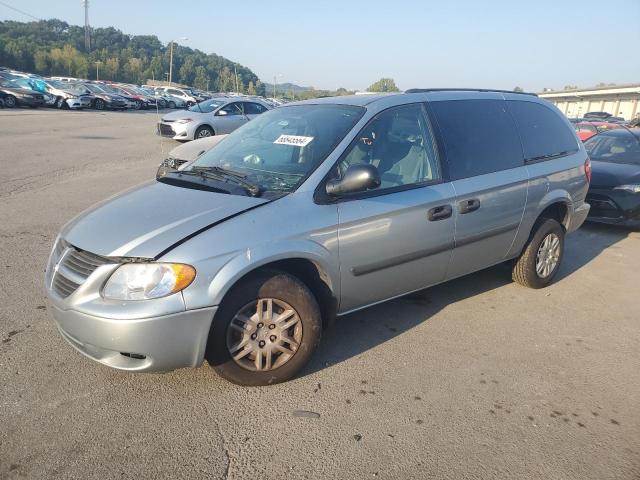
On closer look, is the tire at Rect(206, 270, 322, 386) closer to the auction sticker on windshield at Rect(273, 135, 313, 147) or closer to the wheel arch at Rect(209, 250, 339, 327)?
the wheel arch at Rect(209, 250, 339, 327)

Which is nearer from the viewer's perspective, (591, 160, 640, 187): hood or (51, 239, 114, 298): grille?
(51, 239, 114, 298): grille

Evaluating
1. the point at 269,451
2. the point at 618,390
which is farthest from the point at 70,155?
the point at 618,390

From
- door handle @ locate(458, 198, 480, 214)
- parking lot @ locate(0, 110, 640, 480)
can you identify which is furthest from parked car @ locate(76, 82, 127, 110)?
door handle @ locate(458, 198, 480, 214)

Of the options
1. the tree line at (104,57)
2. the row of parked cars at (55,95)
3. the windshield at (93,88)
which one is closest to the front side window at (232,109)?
the row of parked cars at (55,95)

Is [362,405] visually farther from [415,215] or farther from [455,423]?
[415,215]

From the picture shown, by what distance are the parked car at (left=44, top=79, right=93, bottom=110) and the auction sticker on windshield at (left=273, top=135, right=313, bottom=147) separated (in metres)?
30.1

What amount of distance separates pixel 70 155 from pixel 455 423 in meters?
11.7

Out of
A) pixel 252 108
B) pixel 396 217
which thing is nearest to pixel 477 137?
pixel 396 217

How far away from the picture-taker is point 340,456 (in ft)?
8.13

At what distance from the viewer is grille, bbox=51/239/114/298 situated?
→ 271cm

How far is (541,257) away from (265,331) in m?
3.16

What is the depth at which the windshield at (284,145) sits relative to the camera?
3.30 m

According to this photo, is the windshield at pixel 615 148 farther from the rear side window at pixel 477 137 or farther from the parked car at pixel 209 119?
the parked car at pixel 209 119

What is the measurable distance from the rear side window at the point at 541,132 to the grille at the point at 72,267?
3.67 metres
